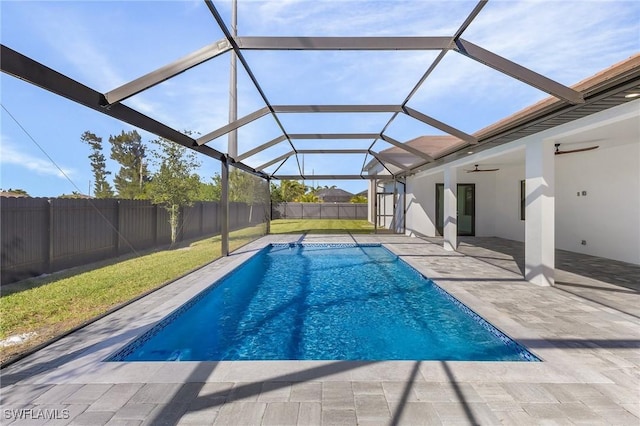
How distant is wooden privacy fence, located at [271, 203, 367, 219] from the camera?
97.9 ft

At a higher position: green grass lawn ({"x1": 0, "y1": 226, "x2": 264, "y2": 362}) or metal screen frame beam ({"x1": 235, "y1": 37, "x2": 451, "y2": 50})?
metal screen frame beam ({"x1": 235, "y1": 37, "x2": 451, "y2": 50})

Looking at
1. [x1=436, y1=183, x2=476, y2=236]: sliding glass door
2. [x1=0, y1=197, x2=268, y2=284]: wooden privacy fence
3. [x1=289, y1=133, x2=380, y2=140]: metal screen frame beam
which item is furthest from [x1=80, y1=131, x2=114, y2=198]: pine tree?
[x1=436, y1=183, x2=476, y2=236]: sliding glass door

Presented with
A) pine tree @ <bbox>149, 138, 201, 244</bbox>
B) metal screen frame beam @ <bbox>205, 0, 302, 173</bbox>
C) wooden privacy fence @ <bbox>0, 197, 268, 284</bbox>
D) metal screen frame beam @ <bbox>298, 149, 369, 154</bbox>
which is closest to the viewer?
metal screen frame beam @ <bbox>205, 0, 302, 173</bbox>

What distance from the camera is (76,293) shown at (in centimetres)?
538

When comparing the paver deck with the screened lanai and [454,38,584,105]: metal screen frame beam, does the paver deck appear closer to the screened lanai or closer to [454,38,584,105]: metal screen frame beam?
the screened lanai

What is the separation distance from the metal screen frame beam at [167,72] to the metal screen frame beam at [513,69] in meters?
3.31

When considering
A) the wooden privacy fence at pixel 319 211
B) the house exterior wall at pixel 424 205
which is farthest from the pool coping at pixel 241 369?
the wooden privacy fence at pixel 319 211

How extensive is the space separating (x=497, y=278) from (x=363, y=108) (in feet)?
14.6

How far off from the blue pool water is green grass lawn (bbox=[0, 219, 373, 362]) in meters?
1.13

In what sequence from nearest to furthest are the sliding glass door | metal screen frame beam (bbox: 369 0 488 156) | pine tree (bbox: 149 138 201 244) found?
1. metal screen frame beam (bbox: 369 0 488 156)
2. pine tree (bbox: 149 138 201 244)
3. the sliding glass door

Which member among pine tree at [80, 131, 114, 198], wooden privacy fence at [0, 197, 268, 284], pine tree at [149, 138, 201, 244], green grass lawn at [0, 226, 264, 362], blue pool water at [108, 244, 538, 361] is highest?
pine tree at [80, 131, 114, 198]

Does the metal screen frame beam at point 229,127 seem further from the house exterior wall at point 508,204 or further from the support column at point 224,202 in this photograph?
the house exterior wall at point 508,204

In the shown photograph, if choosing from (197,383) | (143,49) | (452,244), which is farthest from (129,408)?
(452,244)

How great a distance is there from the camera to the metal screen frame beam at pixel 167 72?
3.99 meters
